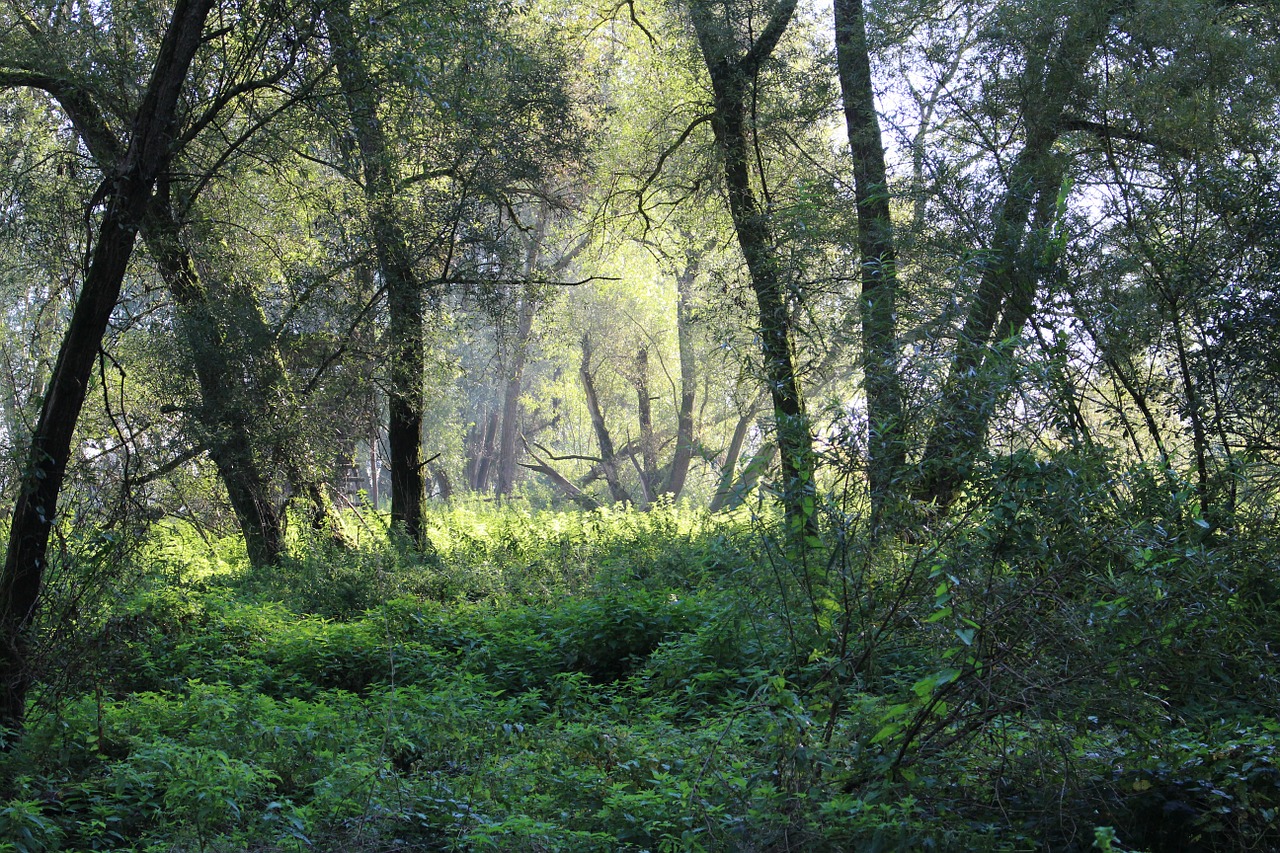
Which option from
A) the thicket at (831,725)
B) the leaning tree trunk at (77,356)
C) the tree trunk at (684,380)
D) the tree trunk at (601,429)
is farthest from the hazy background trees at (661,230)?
the tree trunk at (601,429)

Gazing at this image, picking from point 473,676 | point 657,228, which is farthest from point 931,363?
point 657,228

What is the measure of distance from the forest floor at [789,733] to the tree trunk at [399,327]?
5.26m

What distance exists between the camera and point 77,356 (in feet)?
18.4

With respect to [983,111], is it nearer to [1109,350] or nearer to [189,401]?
[1109,350]

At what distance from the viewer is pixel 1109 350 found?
22.1 feet

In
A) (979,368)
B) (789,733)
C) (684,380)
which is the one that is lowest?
(789,733)

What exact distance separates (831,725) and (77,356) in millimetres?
4677

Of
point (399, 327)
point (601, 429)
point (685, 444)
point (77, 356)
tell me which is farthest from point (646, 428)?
point (77, 356)

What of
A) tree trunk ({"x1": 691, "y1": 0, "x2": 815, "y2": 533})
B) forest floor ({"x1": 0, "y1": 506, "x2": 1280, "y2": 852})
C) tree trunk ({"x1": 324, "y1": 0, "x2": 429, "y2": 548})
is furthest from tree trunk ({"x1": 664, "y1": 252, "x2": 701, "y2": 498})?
forest floor ({"x1": 0, "y1": 506, "x2": 1280, "y2": 852})

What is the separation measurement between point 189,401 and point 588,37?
8.45 meters

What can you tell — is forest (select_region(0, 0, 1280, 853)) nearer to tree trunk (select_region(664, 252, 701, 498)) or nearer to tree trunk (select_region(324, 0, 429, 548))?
tree trunk (select_region(324, 0, 429, 548))

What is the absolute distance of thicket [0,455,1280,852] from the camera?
12.3ft

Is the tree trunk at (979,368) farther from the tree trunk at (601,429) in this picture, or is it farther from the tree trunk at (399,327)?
the tree trunk at (601,429)

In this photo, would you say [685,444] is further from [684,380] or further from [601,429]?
[601,429]
